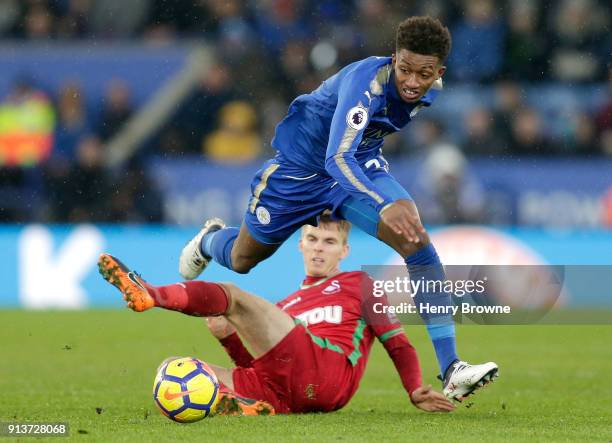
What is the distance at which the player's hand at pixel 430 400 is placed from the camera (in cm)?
670

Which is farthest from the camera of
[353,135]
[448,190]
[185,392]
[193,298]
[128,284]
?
[448,190]

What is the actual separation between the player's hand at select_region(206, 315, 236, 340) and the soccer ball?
22.2 inches

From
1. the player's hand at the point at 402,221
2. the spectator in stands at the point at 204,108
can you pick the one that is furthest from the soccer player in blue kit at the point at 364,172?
the spectator in stands at the point at 204,108

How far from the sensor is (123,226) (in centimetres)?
1555

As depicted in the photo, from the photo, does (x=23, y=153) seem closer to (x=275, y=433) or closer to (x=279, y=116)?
(x=279, y=116)

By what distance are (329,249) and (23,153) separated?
10.8m

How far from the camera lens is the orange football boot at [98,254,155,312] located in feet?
19.1

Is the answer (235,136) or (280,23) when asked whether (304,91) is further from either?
(280,23)

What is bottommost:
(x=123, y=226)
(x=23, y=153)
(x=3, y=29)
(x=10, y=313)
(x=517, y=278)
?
(x=517, y=278)

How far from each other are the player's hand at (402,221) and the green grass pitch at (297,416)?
981mm

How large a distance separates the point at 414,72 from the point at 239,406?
6.79 ft

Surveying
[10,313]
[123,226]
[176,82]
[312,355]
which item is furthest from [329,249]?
[176,82]

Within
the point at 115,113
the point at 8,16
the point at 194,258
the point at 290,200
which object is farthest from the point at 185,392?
the point at 8,16

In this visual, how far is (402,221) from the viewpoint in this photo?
6285 millimetres
